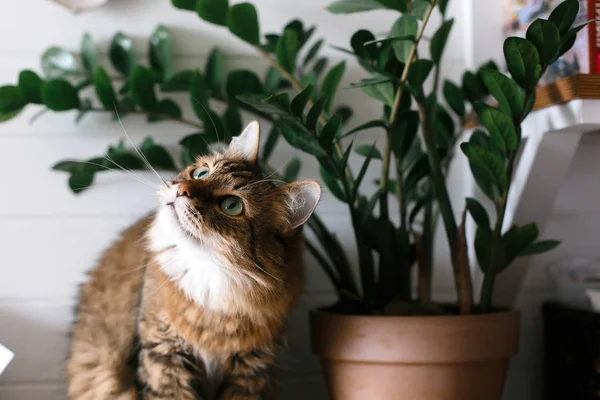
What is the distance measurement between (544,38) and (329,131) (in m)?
0.38

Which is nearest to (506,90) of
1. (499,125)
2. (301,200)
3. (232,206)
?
(499,125)

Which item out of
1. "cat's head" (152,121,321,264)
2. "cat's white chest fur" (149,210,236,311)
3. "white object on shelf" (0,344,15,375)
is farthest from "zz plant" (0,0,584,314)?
"white object on shelf" (0,344,15,375)

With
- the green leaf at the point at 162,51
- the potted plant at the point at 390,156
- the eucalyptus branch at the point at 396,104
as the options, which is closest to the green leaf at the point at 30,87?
the potted plant at the point at 390,156

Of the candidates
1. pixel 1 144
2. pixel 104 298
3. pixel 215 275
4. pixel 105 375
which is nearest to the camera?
pixel 215 275

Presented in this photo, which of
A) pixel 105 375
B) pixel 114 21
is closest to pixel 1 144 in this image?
pixel 114 21

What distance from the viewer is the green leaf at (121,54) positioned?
1425mm

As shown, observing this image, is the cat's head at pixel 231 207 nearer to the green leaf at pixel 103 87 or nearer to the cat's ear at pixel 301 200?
the cat's ear at pixel 301 200

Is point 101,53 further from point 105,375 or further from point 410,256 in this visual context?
point 410,256

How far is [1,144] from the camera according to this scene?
1.45 metres

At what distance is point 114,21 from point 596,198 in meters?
1.26

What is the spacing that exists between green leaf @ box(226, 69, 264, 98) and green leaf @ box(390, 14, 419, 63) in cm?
38

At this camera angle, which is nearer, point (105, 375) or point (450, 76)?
point (105, 375)

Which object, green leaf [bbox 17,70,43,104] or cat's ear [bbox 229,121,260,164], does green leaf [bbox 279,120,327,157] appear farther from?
green leaf [bbox 17,70,43,104]

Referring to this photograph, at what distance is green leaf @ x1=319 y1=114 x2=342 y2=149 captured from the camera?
3.46 feet
